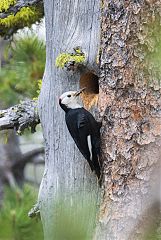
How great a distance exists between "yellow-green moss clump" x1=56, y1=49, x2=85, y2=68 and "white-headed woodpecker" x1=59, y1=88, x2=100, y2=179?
0.12m

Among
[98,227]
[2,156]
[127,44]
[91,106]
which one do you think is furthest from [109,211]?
[2,156]

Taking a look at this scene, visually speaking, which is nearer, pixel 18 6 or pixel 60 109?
pixel 60 109

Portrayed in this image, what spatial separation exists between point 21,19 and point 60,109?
692mm

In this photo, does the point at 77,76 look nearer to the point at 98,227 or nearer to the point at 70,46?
the point at 70,46

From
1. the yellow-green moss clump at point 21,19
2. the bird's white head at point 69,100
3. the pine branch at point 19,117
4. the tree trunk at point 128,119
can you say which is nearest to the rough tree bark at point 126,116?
the tree trunk at point 128,119

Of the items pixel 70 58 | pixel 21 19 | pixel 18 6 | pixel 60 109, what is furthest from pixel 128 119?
pixel 21 19

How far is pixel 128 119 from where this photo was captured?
2.21 m

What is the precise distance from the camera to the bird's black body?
7.59 feet

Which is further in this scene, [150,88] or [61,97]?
[61,97]

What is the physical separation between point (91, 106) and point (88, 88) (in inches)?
3.9

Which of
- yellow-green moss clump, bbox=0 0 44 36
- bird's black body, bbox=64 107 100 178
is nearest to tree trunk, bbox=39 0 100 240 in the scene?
bird's black body, bbox=64 107 100 178

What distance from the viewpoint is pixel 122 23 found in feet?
7.19

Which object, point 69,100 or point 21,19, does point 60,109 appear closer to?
point 69,100

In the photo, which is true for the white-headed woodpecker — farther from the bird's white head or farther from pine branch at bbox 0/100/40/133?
pine branch at bbox 0/100/40/133
